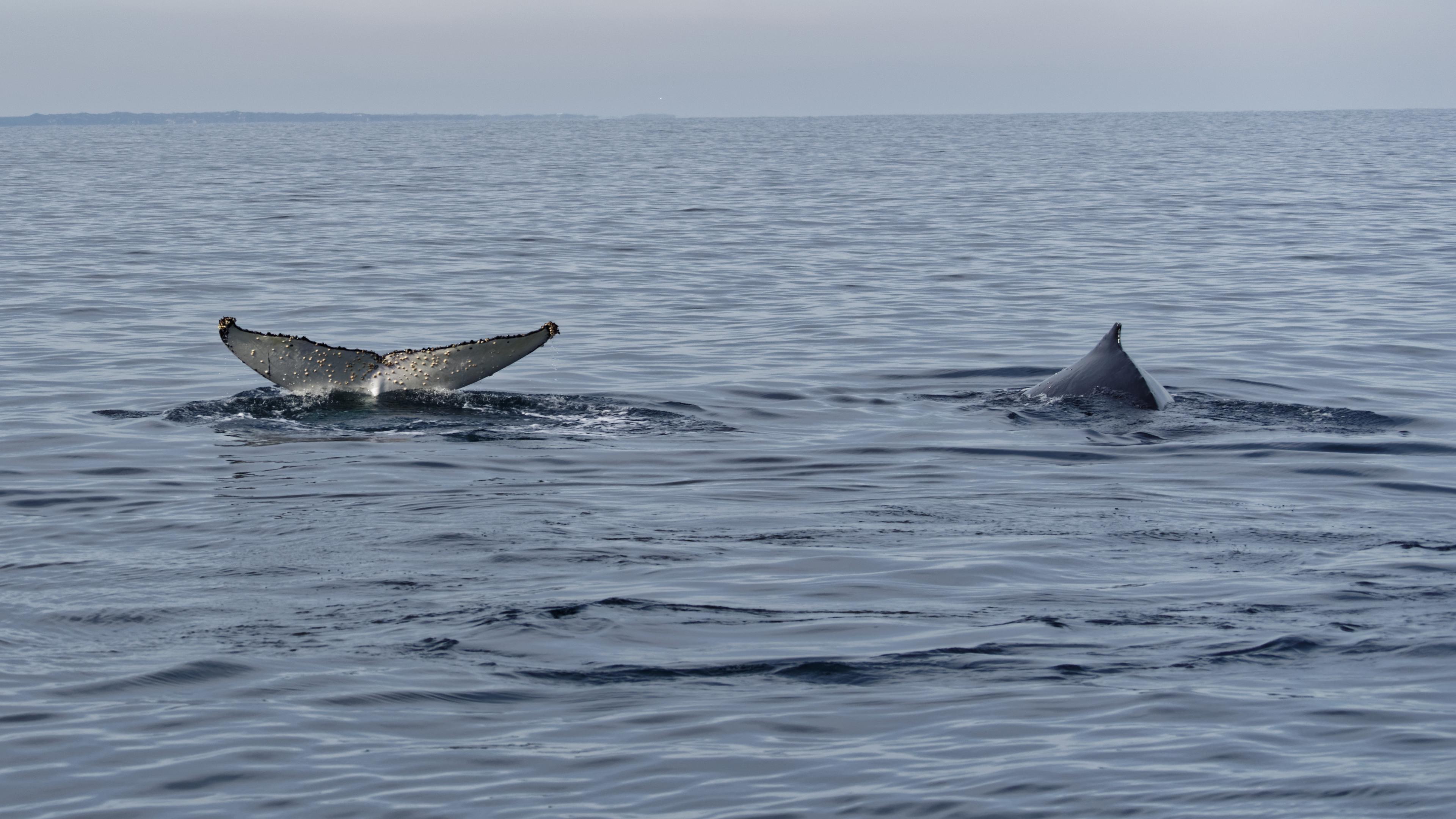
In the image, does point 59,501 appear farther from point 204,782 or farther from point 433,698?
point 204,782

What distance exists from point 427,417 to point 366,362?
2.38 ft

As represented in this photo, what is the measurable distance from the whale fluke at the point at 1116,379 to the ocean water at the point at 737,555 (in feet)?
0.78

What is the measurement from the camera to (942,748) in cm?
621

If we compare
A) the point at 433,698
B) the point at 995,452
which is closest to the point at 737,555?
the point at 433,698

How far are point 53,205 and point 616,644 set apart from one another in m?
39.7

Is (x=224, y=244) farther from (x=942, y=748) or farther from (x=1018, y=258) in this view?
(x=942, y=748)

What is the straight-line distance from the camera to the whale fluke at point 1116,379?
1370 cm

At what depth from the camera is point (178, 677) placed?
7.04 meters

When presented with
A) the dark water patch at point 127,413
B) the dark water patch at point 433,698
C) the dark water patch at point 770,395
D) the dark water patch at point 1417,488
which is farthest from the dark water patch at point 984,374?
the dark water patch at point 433,698

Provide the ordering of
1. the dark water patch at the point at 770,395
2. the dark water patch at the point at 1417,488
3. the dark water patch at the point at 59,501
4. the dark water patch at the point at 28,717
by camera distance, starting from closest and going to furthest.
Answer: the dark water patch at the point at 28,717, the dark water patch at the point at 59,501, the dark water patch at the point at 1417,488, the dark water patch at the point at 770,395

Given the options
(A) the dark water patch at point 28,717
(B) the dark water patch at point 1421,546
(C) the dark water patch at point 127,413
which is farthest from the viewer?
(C) the dark water patch at point 127,413

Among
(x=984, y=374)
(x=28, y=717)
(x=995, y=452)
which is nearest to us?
(x=28, y=717)

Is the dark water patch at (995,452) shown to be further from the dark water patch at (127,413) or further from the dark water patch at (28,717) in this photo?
the dark water patch at (28,717)

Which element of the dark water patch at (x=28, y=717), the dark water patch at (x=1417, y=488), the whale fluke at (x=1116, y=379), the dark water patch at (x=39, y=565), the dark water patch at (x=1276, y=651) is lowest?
the dark water patch at (x=28, y=717)
